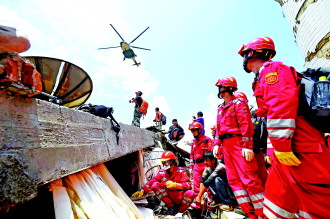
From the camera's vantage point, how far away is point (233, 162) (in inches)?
122

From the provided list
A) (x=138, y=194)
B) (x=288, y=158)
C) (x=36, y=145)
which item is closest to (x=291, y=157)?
(x=288, y=158)

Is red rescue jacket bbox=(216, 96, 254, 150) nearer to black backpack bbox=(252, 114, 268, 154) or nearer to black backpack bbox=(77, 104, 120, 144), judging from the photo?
black backpack bbox=(252, 114, 268, 154)

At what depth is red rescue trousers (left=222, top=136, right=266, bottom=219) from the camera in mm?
2703

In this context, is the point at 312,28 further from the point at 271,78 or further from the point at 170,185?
the point at 170,185

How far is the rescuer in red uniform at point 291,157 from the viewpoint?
5.40 ft

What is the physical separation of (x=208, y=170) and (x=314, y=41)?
10.2 ft

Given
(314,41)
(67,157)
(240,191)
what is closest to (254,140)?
(240,191)

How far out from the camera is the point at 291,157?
1.72 m

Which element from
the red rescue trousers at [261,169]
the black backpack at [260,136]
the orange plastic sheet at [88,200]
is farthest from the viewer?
the red rescue trousers at [261,169]

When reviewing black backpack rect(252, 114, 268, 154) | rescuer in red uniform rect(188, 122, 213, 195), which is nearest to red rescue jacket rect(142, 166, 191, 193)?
rescuer in red uniform rect(188, 122, 213, 195)

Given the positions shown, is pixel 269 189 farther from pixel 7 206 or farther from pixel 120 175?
pixel 120 175

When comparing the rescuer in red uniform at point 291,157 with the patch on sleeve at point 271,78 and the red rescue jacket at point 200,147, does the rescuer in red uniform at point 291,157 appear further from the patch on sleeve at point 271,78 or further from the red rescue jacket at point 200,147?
the red rescue jacket at point 200,147

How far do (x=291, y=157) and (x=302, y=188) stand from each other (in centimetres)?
29

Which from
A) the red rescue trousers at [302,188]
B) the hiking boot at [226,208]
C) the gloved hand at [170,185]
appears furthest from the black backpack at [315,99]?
the gloved hand at [170,185]
